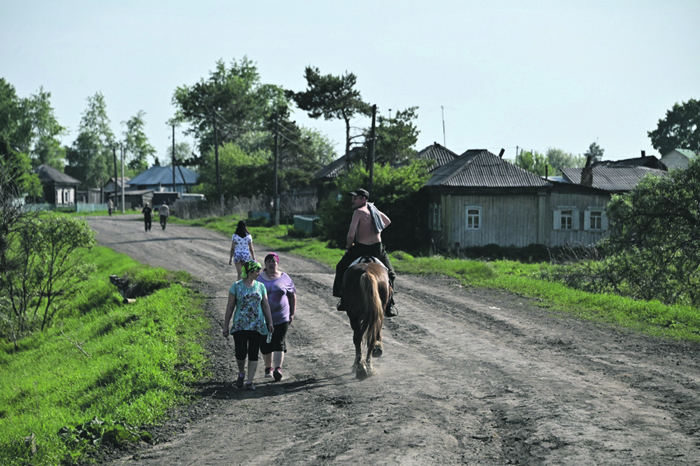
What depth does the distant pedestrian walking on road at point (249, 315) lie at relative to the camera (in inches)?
334

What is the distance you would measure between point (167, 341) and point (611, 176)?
3609 cm

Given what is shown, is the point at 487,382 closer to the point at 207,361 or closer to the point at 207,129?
the point at 207,361

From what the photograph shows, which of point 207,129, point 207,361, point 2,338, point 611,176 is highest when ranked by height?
point 207,129

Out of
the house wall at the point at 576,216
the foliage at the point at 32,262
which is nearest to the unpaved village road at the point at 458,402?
the foliage at the point at 32,262

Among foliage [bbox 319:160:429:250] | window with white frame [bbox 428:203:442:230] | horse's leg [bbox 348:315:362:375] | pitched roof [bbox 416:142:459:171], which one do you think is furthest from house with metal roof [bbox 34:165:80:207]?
horse's leg [bbox 348:315:362:375]

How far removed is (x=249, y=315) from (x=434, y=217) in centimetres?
2751

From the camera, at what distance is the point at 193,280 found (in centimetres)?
1916

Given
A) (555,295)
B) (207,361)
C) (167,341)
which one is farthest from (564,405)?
(555,295)

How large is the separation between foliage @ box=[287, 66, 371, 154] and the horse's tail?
39.7 meters

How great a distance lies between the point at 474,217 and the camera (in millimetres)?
34156

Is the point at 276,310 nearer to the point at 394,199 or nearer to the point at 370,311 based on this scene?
the point at 370,311

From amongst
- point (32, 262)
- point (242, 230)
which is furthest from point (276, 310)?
point (32, 262)

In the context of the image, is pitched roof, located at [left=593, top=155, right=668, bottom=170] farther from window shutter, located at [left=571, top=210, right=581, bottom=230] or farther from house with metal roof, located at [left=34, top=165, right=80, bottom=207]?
house with metal roof, located at [left=34, top=165, right=80, bottom=207]

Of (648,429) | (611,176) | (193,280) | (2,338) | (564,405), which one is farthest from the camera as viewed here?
(611,176)
